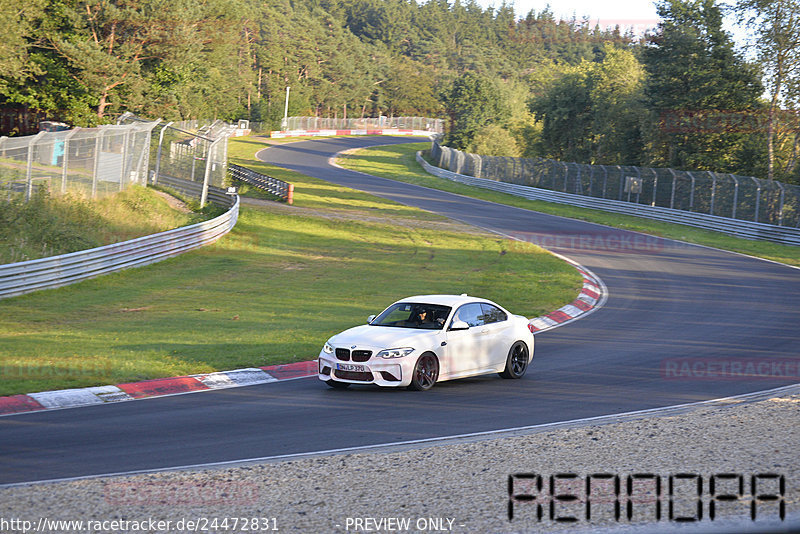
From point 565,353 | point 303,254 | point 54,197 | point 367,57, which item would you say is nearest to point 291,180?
point 303,254

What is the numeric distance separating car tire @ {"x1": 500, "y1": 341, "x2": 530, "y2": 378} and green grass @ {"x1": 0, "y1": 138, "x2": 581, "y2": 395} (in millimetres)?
3694

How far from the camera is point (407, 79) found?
536ft

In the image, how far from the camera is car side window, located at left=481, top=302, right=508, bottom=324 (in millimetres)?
13828

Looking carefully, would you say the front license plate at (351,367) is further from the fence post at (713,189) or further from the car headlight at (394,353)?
the fence post at (713,189)

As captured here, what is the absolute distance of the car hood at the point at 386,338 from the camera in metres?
12.3

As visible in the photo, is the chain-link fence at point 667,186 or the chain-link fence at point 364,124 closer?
the chain-link fence at point 667,186

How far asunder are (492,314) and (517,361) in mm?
919

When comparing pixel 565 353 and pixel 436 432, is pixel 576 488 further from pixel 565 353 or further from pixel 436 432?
pixel 565 353

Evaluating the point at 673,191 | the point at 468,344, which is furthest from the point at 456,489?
the point at 673,191

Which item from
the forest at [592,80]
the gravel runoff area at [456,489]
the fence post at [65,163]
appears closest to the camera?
the gravel runoff area at [456,489]

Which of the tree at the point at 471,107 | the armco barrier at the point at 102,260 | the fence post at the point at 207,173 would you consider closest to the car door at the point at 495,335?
the armco barrier at the point at 102,260

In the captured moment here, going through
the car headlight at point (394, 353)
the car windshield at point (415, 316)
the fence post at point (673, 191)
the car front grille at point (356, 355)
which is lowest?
the car front grille at point (356, 355)

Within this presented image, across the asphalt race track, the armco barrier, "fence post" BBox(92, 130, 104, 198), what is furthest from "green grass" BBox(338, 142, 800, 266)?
"fence post" BBox(92, 130, 104, 198)

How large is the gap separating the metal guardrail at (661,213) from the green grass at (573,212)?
Answer: 0.45 m
